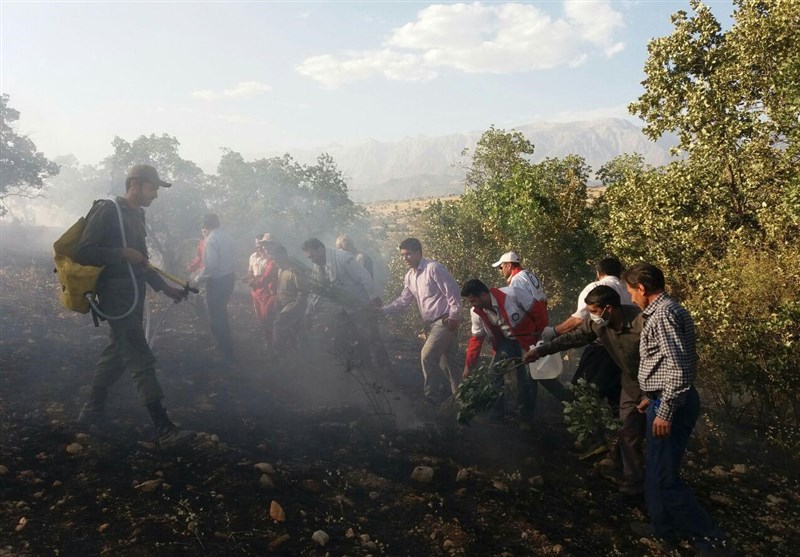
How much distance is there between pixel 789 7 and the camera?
5504mm

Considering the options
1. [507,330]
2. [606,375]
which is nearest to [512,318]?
[507,330]

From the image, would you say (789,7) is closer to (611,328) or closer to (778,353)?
(778,353)

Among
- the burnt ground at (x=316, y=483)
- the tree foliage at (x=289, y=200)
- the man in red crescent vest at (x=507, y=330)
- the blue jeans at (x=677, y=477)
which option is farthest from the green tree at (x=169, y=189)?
the blue jeans at (x=677, y=477)

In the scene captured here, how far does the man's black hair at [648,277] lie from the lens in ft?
11.4

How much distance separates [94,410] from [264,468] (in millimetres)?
1975

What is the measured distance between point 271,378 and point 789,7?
7846mm

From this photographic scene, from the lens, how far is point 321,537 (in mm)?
3318

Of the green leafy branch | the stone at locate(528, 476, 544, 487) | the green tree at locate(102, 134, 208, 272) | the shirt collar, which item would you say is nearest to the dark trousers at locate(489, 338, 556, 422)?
the green leafy branch

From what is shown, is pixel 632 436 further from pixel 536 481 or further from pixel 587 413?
pixel 536 481

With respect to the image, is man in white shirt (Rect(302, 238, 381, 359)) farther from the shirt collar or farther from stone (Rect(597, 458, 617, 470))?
the shirt collar

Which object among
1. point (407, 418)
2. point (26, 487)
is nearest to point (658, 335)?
point (407, 418)

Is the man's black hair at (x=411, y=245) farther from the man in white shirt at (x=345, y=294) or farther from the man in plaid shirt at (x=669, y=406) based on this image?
the man in plaid shirt at (x=669, y=406)

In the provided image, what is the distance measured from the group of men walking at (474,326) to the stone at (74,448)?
1.82 ft

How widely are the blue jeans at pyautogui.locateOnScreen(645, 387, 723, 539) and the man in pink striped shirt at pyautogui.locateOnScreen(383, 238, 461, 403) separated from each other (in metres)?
2.90
